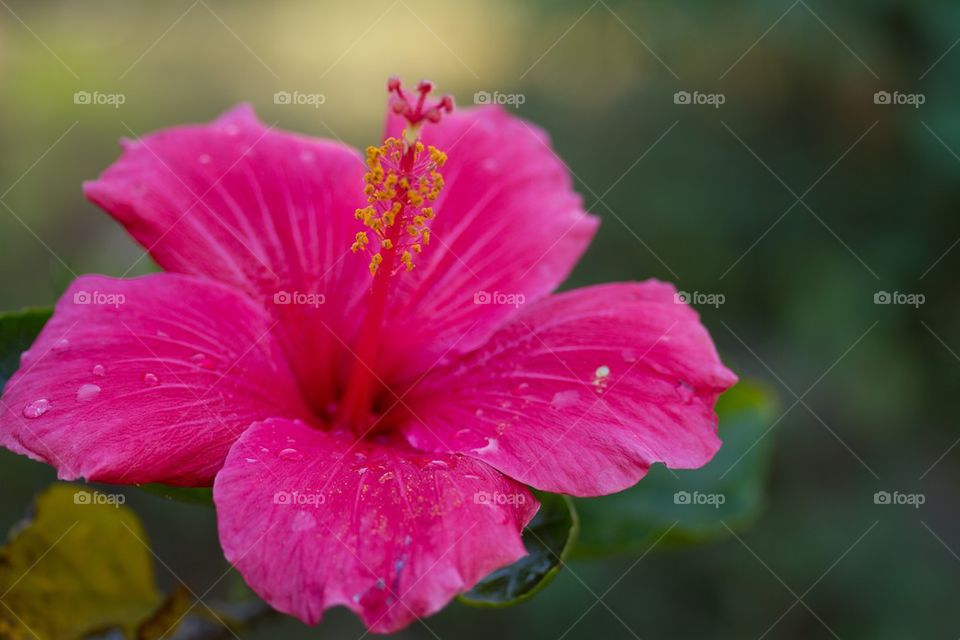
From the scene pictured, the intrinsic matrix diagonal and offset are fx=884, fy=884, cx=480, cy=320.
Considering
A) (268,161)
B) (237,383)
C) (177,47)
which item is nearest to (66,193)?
(177,47)

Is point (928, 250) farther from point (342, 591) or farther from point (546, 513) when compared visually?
point (342, 591)

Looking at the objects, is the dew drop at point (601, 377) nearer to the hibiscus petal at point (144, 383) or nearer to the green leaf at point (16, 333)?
the hibiscus petal at point (144, 383)
